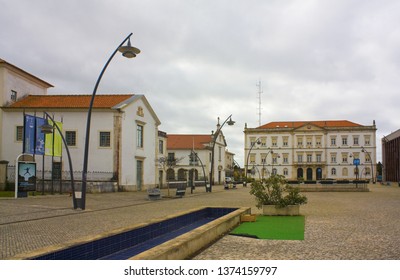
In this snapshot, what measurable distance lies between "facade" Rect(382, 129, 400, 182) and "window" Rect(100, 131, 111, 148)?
184 ft

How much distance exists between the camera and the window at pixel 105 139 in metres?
35.5

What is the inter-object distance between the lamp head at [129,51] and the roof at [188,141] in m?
52.7

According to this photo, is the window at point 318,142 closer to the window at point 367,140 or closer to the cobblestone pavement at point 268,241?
the window at point 367,140

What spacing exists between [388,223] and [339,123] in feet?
293

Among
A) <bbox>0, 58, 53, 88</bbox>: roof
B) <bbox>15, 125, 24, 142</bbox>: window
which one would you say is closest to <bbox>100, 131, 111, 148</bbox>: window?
<bbox>15, 125, 24, 142</bbox>: window

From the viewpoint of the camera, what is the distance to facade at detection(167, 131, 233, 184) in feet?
221

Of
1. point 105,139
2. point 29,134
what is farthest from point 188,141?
point 29,134

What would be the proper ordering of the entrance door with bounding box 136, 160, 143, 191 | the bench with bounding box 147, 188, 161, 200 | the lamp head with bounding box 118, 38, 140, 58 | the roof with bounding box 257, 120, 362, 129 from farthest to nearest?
1. the roof with bounding box 257, 120, 362, 129
2. the entrance door with bounding box 136, 160, 143, 191
3. the bench with bounding box 147, 188, 161, 200
4. the lamp head with bounding box 118, 38, 140, 58

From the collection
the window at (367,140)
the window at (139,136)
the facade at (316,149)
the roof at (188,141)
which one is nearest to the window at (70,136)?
the window at (139,136)

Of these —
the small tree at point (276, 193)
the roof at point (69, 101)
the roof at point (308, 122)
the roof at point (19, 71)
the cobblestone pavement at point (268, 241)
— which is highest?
the roof at point (308, 122)

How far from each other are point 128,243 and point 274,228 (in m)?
4.29

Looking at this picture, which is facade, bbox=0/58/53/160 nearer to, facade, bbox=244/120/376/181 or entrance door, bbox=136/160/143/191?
entrance door, bbox=136/160/143/191

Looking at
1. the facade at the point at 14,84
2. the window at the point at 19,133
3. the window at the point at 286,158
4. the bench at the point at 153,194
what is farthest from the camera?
the window at the point at 286,158

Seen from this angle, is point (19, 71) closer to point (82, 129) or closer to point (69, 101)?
point (69, 101)
